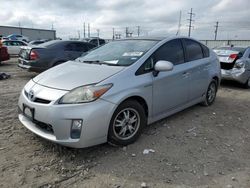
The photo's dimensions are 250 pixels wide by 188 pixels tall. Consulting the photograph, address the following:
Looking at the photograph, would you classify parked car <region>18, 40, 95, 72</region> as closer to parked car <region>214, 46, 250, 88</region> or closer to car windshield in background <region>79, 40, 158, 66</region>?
car windshield in background <region>79, 40, 158, 66</region>

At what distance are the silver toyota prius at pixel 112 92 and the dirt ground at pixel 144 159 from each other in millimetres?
276

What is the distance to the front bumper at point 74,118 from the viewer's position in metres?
2.82

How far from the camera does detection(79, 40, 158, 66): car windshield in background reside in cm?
368

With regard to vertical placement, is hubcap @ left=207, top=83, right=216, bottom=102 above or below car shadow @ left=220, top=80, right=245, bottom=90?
above

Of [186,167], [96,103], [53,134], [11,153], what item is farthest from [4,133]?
[186,167]

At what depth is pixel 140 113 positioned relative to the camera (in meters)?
3.48

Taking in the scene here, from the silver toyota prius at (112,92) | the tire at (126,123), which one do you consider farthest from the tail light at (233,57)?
the tire at (126,123)

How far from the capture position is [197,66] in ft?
15.5

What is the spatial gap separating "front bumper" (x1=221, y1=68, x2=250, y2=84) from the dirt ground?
3.43 metres

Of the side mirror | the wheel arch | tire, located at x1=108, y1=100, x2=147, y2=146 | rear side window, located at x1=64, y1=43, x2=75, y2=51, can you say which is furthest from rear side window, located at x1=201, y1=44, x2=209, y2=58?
rear side window, located at x1=64, y1=43, x2=75, y2=51

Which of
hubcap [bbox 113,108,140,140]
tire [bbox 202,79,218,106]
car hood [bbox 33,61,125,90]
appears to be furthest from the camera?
tire [bbox 202,79,218,106]

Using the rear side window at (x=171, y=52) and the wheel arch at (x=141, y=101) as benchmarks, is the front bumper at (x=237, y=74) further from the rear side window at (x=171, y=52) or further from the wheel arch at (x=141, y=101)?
the wheel arch at (x=141, y=101)

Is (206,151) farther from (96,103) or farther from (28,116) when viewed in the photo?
(28,116)

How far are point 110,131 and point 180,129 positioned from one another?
1.51 metres
